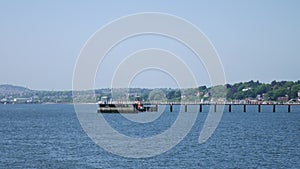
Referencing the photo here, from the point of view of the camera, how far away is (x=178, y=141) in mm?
68688

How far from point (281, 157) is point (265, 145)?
11273 mm

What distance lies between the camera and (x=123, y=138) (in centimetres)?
7275

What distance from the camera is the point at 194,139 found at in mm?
72500

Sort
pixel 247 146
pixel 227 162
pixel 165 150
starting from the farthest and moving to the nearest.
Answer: pixel 247 146
pixel 165 150
pixel 227 162

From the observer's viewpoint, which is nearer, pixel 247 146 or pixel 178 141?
pixel 247 146

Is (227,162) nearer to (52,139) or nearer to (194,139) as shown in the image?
(194,139)

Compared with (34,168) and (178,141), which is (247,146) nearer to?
(178,141)

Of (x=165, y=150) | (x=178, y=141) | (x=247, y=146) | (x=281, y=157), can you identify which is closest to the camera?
(x=281, y=157)

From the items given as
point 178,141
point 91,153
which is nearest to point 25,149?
point 91,153

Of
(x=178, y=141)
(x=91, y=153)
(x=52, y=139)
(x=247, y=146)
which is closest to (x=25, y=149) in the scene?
(x=91, y=153)

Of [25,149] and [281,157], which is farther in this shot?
[25,149]

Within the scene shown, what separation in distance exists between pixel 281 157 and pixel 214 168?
382 inches

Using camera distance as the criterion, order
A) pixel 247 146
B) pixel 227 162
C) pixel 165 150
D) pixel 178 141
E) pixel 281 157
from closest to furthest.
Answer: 1. pixel 227 162
2. pixel 281 157
3. pixel 165 150
4. pixel 247 146
5. pixel 178 141

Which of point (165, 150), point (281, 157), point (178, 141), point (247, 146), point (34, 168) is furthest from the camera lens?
point (178, 141)
